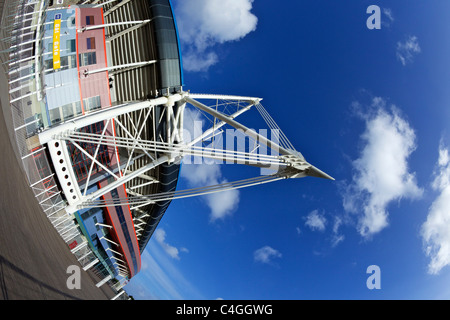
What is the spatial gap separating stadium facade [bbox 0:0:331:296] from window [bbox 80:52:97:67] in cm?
6

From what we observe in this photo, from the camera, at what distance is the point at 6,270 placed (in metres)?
8.90

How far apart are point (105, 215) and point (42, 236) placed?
5186mm

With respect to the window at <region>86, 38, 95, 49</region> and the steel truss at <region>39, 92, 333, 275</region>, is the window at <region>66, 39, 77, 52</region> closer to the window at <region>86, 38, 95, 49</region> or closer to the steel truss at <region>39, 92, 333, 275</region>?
the window at <region>86, 38, 95, 49</region>

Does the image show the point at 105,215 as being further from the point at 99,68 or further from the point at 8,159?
the point at 99,68

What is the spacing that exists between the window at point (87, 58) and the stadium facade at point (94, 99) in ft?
0.20

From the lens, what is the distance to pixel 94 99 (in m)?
14.0

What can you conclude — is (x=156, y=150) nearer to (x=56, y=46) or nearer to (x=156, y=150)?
(x=156, y=150)

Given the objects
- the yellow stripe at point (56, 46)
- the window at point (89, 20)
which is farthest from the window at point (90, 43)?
the yellow stripe at point (56, 46)

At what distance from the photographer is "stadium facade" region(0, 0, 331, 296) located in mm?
10438

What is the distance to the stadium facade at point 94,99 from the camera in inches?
411

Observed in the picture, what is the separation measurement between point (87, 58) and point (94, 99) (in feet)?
8.05

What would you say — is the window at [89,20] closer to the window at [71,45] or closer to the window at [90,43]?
the window at [90,43]

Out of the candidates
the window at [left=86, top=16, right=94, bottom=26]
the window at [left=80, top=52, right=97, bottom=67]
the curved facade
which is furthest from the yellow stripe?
the window at [left=86, top=16, right=94, bottom=26]
